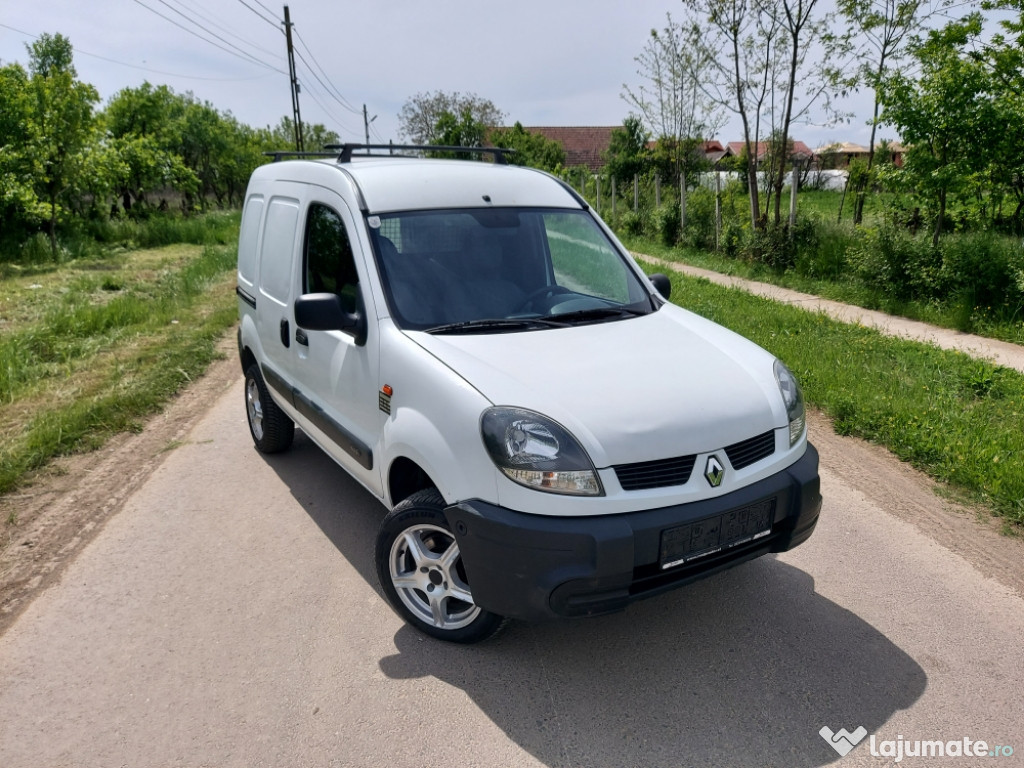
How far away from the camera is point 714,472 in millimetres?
2949

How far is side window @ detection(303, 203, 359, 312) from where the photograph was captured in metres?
3.96

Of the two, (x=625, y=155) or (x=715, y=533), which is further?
(x=625, y=155)

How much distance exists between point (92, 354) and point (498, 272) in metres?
7.11

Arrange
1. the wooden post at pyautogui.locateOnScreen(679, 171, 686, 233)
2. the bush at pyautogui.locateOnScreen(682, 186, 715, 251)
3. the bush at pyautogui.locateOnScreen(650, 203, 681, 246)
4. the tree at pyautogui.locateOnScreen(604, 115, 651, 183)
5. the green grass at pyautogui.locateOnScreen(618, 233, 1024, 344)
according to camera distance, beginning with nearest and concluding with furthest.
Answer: the green grass at pyautogui.locateOnScreen(618, 233, 1024, 344) → the bush at pyautogui.locateOnScreen(682, 186, 715, 251) → the wooden post at pyautogui.locateOnScreen(679, 171, 686, 233) → the bush at pyautogui.locateOnScreen(650, 203, 681, 246) → the tree at pyautogui.locateOnScreen(604, 115, 651, 183)

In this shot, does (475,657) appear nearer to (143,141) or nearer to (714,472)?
(714,472)

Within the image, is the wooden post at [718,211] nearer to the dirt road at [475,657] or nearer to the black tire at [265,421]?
the dirt road at [475,657]

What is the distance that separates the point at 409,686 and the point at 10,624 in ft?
6.57

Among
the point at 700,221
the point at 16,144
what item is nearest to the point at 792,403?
the point at 700,221

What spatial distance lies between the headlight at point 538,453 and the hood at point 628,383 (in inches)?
1.6

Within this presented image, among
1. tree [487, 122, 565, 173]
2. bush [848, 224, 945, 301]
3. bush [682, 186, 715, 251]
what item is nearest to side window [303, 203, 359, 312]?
bush [848, 224, 945, 301]

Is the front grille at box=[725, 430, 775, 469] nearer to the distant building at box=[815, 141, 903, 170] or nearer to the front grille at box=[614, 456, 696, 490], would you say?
the front grille at box=[614, 456, 696, 490]

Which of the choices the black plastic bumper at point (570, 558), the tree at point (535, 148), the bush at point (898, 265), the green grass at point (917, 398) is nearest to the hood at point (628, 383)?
the black plastic bumper at point (570, 558)

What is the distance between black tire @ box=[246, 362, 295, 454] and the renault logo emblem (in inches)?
133

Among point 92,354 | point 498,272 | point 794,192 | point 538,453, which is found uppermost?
point 794,192
